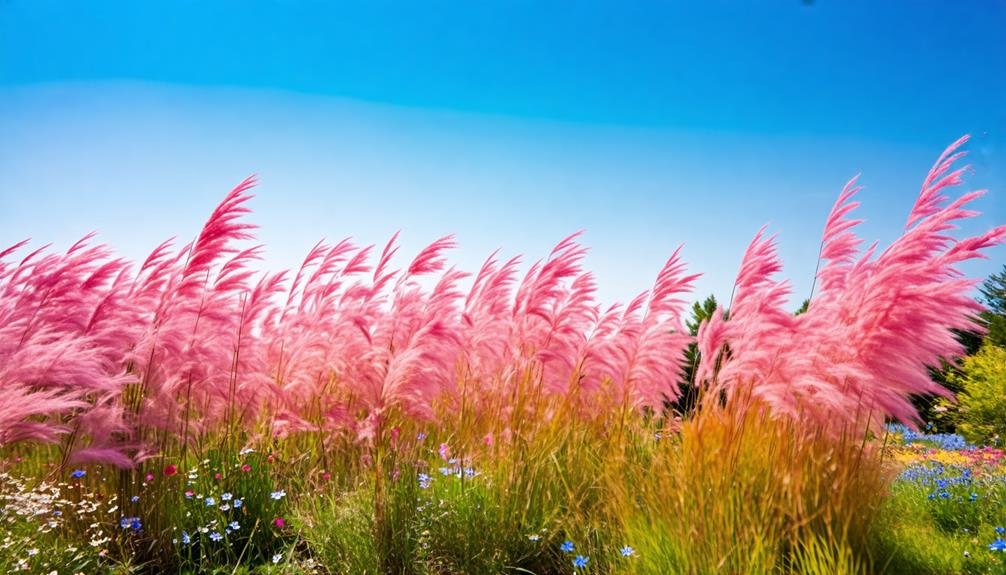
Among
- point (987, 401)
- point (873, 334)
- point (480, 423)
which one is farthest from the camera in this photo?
point (987, 401)

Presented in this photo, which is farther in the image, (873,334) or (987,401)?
(987,401)

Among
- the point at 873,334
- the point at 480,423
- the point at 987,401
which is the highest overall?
the point at 873,334

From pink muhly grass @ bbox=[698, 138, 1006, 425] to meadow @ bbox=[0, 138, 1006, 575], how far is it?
0.04 feet

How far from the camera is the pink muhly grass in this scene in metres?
3.53

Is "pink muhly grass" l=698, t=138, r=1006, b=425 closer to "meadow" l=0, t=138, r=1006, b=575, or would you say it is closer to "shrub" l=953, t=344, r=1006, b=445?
"meadow" l=0, t=138, r=1006, b=575

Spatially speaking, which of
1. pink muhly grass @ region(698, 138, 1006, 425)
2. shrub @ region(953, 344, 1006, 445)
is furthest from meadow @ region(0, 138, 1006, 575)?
shrub @ region(953, 344, 1006, 445)

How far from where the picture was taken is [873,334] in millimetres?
3617

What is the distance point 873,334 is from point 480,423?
9.64ft

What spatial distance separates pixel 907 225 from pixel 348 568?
3.53 m

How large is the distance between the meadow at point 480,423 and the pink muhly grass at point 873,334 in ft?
0.04

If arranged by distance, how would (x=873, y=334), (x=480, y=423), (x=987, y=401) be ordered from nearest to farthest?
(x=873, y=334) → (x=480, y=423) → (x=987, y=401)

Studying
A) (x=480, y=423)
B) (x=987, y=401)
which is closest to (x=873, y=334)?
(x=480, y=423)

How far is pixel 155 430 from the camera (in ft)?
15.0

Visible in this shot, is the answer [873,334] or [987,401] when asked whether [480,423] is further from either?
[987,401]
